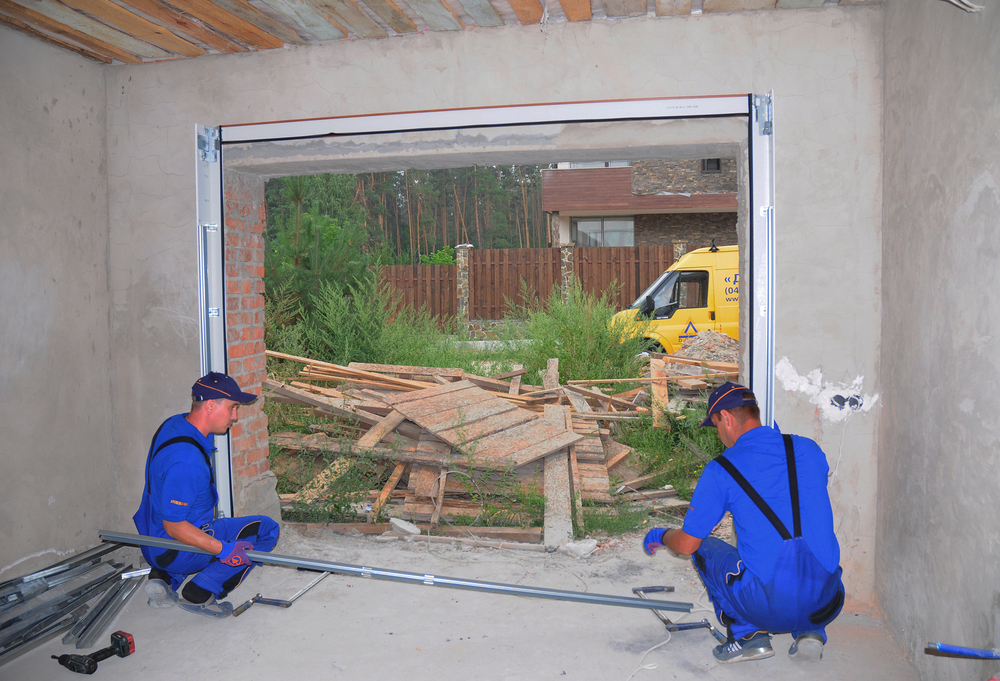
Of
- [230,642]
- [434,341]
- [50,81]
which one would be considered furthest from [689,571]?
[434,341]

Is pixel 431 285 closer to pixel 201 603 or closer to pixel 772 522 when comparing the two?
pixel 201 603

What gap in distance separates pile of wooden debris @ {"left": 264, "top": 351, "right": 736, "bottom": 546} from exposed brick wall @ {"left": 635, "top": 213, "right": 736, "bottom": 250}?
12104 millimetres

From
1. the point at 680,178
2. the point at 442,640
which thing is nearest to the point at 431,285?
the point at 680,178

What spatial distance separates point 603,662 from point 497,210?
38.0 m

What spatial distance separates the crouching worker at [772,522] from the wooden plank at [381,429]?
146 inches

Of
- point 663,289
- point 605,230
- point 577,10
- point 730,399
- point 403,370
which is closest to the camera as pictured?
point 730,399

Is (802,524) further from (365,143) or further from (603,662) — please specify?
(365,143)

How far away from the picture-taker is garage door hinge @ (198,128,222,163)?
15.1 feet

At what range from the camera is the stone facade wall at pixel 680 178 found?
19.0 meters

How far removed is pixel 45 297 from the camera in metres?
4.36

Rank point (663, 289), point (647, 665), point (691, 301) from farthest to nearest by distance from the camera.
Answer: point (663, 289) < point (691, 301) < point (647, 665)

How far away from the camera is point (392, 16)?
394cm

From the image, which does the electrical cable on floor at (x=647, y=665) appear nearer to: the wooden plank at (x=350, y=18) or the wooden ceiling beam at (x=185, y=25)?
the wooden plank at (x=350, y=18)

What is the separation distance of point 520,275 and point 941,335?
16943 mm
